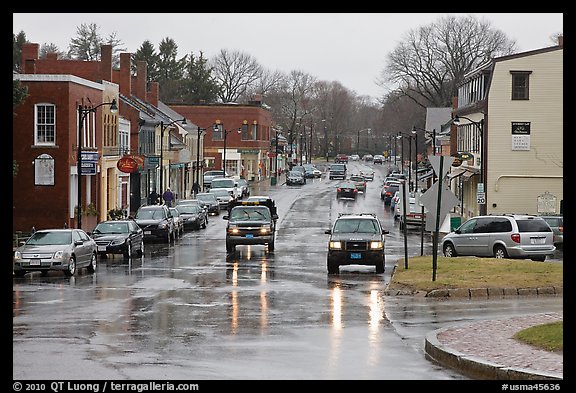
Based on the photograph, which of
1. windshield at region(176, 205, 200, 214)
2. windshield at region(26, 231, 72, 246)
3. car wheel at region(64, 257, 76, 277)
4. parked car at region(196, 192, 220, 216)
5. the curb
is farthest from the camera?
parked car at region(196, 192, 220, 216)

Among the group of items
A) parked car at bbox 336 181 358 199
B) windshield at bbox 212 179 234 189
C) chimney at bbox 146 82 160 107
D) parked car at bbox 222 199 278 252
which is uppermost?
chimney at bbox 146 82 160 107

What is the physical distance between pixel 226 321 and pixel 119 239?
18.6 metres

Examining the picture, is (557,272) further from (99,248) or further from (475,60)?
(475,60)

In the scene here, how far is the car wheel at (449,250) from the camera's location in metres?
36.9

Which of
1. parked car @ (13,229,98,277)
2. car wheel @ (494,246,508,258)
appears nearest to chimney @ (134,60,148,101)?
parked car @ (13,229,98,277)

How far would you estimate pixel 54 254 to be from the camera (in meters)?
31.1

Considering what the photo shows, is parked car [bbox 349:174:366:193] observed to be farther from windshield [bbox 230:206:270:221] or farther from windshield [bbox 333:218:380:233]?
windshield [bbox 333:218:380:233]

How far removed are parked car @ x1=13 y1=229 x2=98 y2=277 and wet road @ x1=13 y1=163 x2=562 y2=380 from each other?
0.54 m

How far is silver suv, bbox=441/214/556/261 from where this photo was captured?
3466 cm

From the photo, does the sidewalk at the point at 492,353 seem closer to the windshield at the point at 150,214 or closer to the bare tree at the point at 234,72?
the windshield at the point at 150,214

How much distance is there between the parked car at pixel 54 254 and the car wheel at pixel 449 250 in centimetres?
1269

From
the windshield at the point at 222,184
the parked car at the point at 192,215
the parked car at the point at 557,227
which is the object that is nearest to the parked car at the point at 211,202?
the parked car at the point at 192,215

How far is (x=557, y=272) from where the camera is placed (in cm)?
2775

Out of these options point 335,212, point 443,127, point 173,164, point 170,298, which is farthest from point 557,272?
point 443,127
